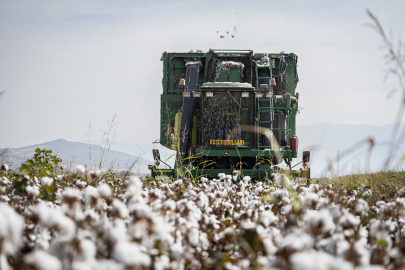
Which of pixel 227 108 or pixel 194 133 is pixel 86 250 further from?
pixel 194 133

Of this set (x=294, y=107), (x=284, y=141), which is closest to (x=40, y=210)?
(x=284, y=141)

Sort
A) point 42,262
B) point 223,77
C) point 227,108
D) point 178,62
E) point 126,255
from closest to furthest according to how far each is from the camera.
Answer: point 42,262, point 126,255, point 227,108, point 223,77, point 178,62

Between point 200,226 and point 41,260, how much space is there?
166cm

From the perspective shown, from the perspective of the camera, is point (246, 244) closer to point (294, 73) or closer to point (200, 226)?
point (200, 226)

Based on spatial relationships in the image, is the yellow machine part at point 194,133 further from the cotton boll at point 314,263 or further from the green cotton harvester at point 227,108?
the cotton boll at point 314,263

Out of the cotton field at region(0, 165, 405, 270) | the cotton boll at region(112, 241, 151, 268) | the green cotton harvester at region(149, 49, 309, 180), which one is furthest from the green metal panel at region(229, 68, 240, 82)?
the cotton boll at region(112, 241, 151, 268)

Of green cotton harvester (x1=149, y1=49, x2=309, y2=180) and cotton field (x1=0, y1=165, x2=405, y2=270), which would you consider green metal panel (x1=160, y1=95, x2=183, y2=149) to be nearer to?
→ green cotton harvester (x1=149, y1=49, x2=309, y2=180)

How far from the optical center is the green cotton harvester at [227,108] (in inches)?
380

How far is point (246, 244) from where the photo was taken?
2.22 meters

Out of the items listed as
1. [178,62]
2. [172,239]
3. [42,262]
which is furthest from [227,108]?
[42,262]

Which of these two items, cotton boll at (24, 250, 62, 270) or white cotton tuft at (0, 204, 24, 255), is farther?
white cotton tuft at (0, 204, 24, 255)

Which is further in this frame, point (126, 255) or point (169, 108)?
point (169, 108)

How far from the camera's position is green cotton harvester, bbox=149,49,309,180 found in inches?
380

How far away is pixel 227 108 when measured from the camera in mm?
9797
